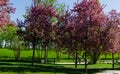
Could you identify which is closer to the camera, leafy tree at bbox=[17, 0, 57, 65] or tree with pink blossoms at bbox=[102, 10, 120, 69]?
tree with pink blossoms at bbox=[102, 10, 120, 69]

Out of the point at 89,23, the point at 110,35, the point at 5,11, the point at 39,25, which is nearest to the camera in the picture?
the point at 5,11

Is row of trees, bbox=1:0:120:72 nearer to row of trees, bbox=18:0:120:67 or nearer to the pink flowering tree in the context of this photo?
row of trees, bbox=18:0:120:67

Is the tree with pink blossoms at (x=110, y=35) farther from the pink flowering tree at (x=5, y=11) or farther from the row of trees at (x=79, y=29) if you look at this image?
the pink flowering tree at (x=5, y=11)

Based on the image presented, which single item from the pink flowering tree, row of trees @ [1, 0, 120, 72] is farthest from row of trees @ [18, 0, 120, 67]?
the pink flowering tree

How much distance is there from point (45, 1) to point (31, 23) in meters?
22.9

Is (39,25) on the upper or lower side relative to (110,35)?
upper

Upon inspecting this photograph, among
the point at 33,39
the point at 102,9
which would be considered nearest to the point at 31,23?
the point at 33,39

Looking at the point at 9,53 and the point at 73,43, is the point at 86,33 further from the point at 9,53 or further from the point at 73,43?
the point at 9,53

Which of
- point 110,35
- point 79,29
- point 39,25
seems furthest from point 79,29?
point 39,25

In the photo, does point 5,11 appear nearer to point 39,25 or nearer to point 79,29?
point 79,29

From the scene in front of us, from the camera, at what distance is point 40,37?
40688 mm

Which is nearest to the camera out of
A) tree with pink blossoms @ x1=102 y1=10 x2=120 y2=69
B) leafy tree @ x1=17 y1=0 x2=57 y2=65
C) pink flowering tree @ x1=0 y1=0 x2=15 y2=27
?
pink flowering tree @ x1=0 y1=0 x2=15 y2=27

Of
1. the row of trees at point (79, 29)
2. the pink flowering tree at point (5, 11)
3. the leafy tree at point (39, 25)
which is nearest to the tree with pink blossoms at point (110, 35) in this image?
the row of trees at point (79, 29)

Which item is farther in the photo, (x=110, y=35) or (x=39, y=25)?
(x=39, y=25)
